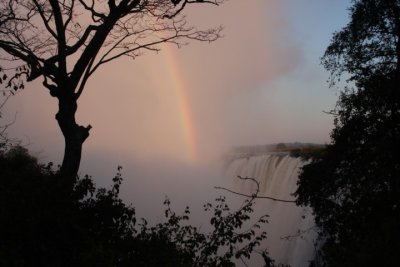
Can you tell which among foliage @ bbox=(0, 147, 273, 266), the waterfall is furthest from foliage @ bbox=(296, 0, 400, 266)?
the waterfall

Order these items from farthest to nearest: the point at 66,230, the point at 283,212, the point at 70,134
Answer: the point at 283,212 → the point at 70,134 → the point at 66,230

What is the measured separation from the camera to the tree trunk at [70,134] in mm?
6418

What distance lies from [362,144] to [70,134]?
7195 millimetres

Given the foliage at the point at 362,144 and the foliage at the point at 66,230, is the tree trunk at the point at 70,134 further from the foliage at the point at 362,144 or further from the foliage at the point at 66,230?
the foliage at the point at 362,144

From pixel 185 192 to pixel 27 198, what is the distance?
3749 cm

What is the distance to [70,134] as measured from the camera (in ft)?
21.5

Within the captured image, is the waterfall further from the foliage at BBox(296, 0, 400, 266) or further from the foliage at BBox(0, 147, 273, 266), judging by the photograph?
the foliage at BBox(0, 147, 273, 266)

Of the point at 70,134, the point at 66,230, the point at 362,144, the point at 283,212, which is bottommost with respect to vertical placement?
the point at 66,230

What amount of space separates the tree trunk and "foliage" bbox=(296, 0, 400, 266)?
455 centimetres

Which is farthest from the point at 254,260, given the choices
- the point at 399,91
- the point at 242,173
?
the point at 399,91

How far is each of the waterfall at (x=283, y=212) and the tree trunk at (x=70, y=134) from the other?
45.9 ft

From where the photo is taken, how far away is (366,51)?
465 inches

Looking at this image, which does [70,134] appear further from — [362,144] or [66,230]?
[362,144]

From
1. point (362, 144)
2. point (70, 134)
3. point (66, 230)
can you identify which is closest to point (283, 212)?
point (362, 144)
